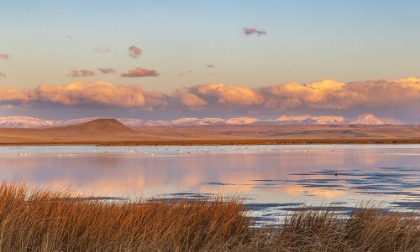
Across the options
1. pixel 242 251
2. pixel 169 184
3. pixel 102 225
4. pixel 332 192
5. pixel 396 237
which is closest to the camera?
pixel 242 251

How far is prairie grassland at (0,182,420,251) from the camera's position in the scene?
9555 mm

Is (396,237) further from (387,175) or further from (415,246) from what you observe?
(387,175)

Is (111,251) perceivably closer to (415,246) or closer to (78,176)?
(415,246)

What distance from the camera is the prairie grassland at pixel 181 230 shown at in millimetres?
9555

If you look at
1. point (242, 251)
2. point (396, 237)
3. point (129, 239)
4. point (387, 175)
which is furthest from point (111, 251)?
point (387, 175)

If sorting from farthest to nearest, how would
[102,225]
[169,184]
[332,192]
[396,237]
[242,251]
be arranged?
[169,184] → [332,192] → [102,225] → [396,237] → [242,251]

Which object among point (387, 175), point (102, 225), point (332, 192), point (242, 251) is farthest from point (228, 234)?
point (387, 175)

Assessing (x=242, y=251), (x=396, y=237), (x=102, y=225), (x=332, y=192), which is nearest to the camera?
(x=242, y=251)

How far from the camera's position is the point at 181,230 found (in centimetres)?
1038

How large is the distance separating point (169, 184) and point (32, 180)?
21.7 feet

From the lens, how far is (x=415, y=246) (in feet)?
30.2

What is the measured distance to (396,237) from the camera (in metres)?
9.68

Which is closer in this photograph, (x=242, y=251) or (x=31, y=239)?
Answer: (x=242, y=251)

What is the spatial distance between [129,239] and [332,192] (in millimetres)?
12403
